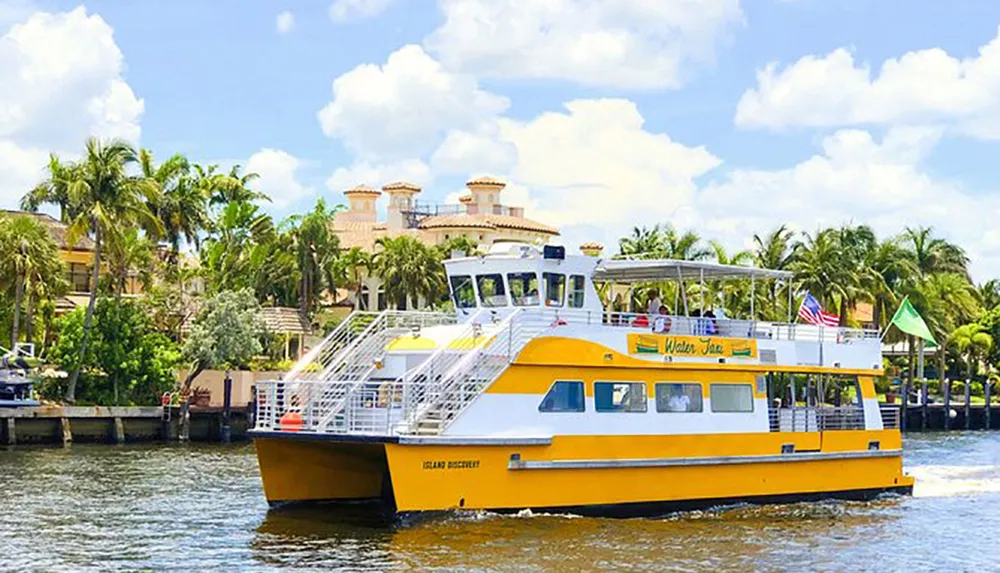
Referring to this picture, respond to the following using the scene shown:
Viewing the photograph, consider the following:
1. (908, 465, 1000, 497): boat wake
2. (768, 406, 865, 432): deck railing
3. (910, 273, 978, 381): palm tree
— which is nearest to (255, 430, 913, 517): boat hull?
(768, 406, 865, 432): deck railing

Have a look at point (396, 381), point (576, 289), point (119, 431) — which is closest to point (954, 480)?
point (576, 289)

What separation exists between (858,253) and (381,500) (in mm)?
46221

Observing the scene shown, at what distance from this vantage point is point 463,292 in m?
29.5

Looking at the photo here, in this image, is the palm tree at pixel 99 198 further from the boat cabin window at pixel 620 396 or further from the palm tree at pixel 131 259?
the boat cabin window at pixel 620 396

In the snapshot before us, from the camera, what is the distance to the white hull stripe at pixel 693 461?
26.0 metres

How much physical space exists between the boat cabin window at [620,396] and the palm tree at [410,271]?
4295cm

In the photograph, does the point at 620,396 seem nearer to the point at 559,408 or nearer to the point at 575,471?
the point at 559,408

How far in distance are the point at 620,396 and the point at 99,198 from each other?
29243 mm

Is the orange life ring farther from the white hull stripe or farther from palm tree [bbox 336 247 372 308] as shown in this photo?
palm tree [bbox 336 247 372 308]

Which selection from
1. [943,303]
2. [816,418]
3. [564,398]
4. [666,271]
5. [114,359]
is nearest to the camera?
[564,398]

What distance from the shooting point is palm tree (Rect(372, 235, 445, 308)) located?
2788 inches

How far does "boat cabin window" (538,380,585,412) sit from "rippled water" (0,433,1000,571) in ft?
6.78

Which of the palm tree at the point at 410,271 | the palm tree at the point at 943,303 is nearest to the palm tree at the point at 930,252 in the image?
the palm tree at the point at 943,303

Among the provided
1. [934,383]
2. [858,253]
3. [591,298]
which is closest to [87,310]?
[591,298]
